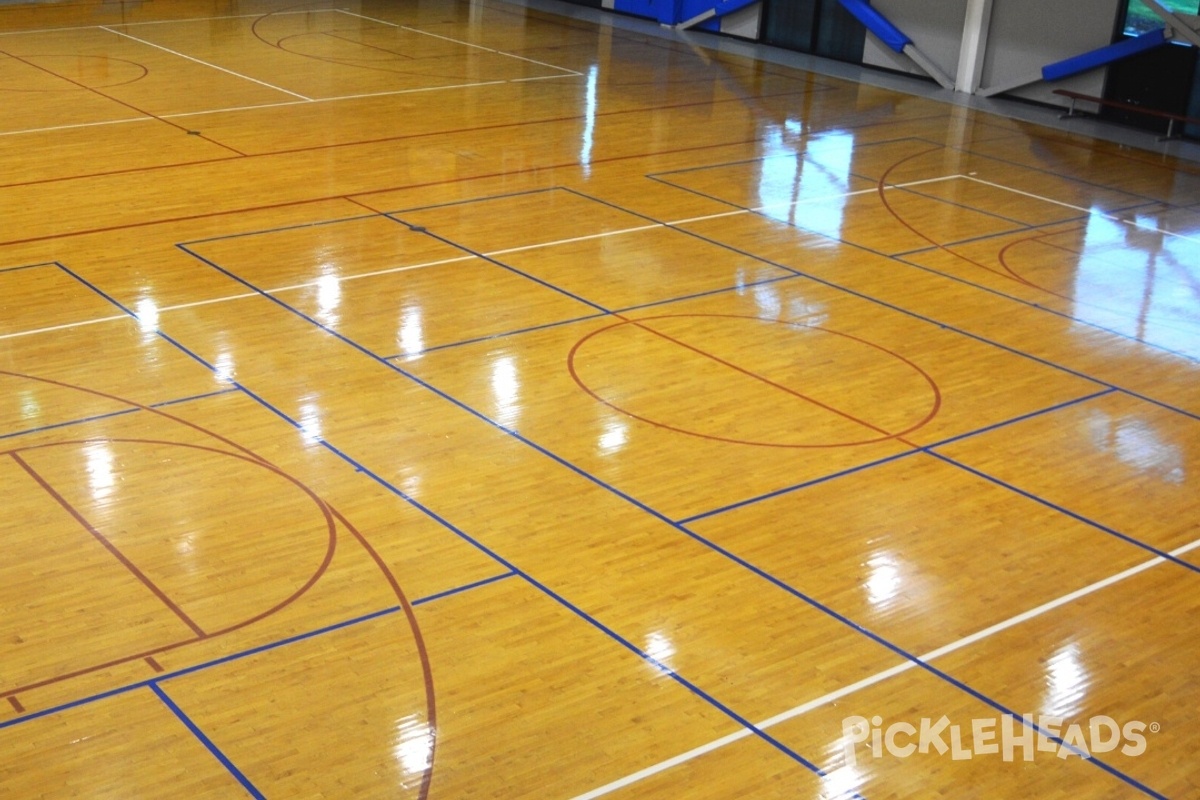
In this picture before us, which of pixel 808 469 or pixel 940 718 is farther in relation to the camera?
pixel 808 469

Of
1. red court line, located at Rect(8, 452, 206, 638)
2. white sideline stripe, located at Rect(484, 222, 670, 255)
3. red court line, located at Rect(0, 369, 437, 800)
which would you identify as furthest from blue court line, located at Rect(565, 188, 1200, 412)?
red court line, located at Rect(8, 452, 206, 638)

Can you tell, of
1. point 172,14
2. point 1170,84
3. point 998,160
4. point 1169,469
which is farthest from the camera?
point 172,14

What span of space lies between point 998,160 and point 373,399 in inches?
383

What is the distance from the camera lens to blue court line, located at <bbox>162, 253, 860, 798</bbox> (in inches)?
226

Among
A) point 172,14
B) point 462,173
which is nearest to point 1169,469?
point 462,173

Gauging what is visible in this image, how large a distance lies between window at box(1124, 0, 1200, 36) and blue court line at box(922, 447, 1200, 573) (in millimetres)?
11542

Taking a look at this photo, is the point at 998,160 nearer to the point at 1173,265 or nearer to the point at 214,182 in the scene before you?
the point at 1173,265

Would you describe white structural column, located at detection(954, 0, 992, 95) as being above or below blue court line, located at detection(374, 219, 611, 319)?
above

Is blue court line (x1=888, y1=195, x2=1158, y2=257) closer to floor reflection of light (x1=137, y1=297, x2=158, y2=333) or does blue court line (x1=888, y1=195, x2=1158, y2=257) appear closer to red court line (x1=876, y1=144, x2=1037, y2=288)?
red court line (x1=876, y1=144, x2=1037, y2=288)

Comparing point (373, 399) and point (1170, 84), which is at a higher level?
point (1170, 84)

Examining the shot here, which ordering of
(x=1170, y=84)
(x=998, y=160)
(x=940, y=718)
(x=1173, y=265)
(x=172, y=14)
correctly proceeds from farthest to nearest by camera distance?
(x=172, y=14) → (x=1170, y=84) → (x=998, y=160) → (x=1173, y=265) → (x=940, y=718)

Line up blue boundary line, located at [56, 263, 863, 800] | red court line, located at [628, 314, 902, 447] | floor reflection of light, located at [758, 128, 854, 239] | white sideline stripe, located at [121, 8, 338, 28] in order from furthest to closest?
white sideline stripe, located at [121, 8, 338, 28] < floor reflection of light, located at [758, 128, 854, 239] < red court line, located at [628, 314, 902, 447] < blue boundary line, located at [56, 263, 863, 800]

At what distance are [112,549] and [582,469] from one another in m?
2.60

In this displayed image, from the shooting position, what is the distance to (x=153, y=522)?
7043mm
